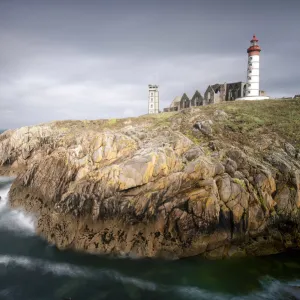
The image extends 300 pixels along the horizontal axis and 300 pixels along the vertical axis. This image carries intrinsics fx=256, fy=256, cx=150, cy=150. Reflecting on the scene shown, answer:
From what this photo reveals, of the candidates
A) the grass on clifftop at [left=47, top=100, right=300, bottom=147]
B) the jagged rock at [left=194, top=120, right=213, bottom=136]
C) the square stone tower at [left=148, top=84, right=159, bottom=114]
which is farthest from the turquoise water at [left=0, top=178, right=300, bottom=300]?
the square stone tower at [left=148, top=84, right=159, bottom=114]

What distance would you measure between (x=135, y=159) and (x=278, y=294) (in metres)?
19.6

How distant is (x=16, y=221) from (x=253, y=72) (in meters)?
53.7

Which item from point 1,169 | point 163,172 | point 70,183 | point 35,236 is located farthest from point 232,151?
point 1,169

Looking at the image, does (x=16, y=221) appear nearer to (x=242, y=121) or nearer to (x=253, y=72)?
(x=242, y=121)

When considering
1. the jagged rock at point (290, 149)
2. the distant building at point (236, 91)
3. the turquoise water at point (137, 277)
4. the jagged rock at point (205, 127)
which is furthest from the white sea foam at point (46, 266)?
the distant building at point (236, 91)

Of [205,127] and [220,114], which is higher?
[220,114]

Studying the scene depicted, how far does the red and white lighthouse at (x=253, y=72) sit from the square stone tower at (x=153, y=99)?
26.2m

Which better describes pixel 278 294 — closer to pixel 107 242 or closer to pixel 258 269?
pixel 258 269

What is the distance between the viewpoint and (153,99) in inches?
2972

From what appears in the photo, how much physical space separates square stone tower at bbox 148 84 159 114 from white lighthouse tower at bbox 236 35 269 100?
86.1ft

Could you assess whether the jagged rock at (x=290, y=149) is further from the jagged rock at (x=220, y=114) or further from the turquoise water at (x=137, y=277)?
the turquoise water at (x=137, y=277)

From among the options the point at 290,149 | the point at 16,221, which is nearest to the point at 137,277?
the point at 16,221

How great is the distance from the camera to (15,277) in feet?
78.9

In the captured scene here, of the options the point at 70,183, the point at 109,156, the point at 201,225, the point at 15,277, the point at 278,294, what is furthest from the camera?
the point at 109,156
